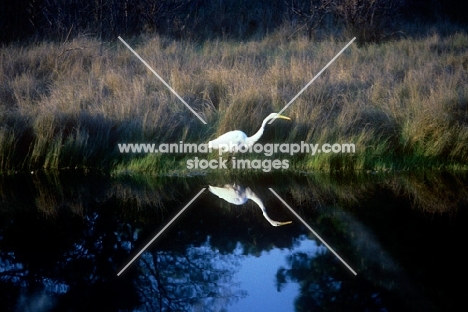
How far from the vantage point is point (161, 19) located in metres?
15.7

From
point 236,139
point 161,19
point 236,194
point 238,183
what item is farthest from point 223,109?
point 161,19

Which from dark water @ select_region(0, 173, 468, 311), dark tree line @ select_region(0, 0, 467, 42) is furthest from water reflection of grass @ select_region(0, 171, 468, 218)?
dark tree line @ select_region(0, 0, 467, 42)

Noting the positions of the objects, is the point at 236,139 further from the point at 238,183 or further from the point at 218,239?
the point at 218,239

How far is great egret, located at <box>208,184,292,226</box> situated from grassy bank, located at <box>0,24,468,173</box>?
91 cm

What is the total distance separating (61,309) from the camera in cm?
543

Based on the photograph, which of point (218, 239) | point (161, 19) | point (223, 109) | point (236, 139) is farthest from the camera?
point (161, 19)

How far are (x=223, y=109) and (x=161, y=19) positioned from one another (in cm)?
661

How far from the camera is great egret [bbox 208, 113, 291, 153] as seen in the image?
8.71 metres

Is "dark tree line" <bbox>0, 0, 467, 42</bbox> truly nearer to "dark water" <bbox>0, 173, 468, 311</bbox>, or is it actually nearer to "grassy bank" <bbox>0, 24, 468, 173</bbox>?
"grassy bank" <bbox>0, 24, 468, 173</bbox>

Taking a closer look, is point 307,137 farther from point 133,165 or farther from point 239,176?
point 133,165

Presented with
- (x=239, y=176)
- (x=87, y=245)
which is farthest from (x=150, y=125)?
(x=87, y=245)

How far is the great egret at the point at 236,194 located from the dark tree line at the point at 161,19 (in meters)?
6.78

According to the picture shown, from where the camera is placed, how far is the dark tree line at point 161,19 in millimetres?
14969

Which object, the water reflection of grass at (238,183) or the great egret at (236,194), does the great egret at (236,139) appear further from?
the great egret at (236,194)
